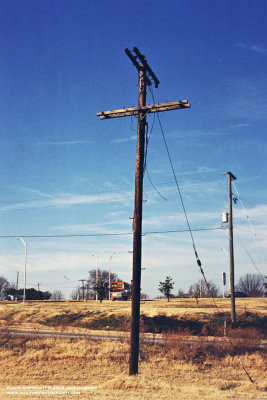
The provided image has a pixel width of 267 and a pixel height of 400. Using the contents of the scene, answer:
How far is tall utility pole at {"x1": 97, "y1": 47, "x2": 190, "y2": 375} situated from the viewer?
50.6 feet

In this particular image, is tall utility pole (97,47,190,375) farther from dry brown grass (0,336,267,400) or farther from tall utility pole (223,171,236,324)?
tall utility pole (223,171,236,324)

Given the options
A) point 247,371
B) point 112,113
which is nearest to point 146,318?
point 247,371

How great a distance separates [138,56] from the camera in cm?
1641

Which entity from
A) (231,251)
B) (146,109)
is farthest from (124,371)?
(231,251)

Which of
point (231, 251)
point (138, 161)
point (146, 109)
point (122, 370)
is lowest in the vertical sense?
point (122, 370)

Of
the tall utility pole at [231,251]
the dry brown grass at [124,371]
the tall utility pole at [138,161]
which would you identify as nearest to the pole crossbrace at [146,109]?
the tall utility pole at [138,161]

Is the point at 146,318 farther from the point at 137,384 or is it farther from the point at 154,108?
the point at 154,108

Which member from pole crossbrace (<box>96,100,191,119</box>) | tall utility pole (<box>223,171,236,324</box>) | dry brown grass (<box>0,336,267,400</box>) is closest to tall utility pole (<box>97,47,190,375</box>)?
pole crossbrace (<box>96,100,191,119</box>)

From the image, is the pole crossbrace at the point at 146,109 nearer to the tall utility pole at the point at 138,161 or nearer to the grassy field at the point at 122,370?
the tall utility pole at the point at 138,161

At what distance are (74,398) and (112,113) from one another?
11.7 meters

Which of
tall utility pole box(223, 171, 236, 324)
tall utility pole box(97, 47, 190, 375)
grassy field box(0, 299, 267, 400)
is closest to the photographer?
grassy field box(0, 299, 267, 400)

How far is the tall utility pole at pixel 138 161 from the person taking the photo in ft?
50.6

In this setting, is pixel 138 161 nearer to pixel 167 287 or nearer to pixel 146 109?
pixel 146 109

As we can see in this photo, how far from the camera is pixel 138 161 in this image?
16.7 m
